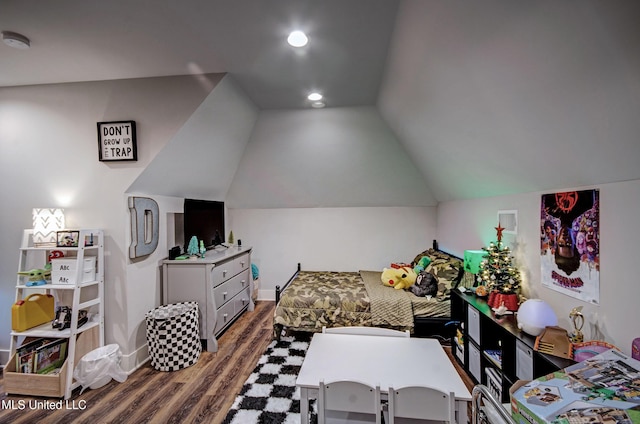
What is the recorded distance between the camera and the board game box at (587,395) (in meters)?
0.96

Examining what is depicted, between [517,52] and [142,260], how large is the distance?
3529 millimetres

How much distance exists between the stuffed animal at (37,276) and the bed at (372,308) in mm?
2256

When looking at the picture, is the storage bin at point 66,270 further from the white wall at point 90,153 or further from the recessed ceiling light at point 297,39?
the recessed ceiling light at point 297,39

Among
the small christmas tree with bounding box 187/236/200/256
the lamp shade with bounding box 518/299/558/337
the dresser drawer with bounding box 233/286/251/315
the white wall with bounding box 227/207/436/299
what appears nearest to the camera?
the lamp shade with bounding box 518/299/558/337

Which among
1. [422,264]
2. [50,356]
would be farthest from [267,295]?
[50,356]

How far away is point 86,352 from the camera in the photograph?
110 inches

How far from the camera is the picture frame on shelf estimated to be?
2.66 metres

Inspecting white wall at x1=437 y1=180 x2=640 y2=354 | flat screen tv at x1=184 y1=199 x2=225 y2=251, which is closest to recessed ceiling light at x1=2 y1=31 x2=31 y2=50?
flat screen tv at x1=184 y1=199 x2=225 y2=251

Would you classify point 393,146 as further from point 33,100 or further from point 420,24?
point 33,100

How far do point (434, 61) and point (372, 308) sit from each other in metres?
2.58

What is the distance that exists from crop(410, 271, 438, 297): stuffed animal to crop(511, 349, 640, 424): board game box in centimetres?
221

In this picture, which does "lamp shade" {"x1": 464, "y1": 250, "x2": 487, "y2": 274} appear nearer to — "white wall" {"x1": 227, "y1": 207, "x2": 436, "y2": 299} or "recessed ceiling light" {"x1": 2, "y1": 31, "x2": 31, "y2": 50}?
"white wall" {"x1": 227, "y1": 207, "x2": 436, "y2": 299}

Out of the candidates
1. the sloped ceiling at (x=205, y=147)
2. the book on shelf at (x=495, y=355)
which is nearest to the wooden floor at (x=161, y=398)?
the book on shelf at (x=495, y=355)

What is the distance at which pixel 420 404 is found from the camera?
136 centimetres
